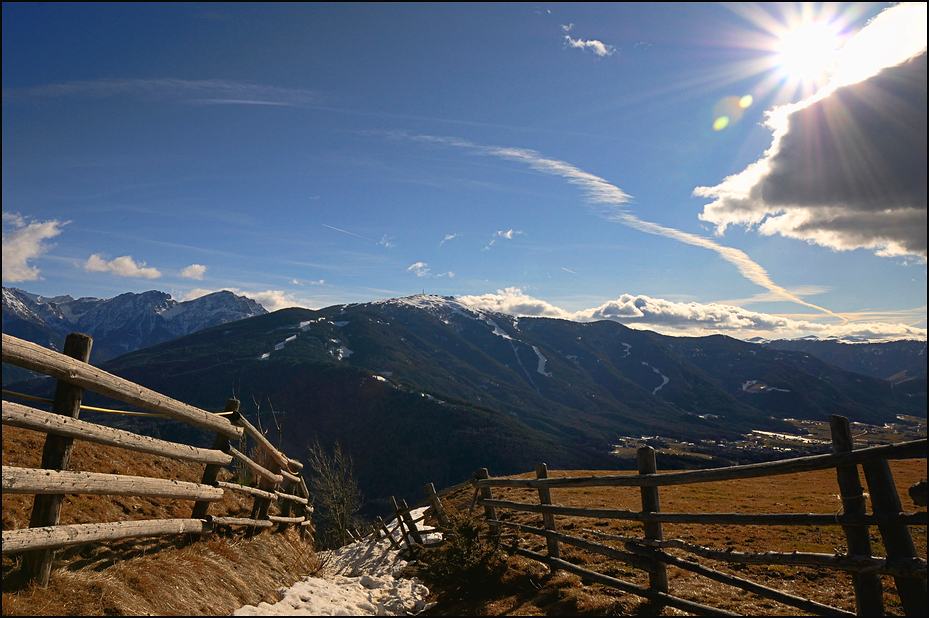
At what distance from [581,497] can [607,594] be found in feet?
50.8

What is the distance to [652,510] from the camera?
24.2 feet


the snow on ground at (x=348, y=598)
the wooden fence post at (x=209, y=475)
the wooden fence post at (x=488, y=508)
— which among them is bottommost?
the snow on ground at (x=348, y=598)

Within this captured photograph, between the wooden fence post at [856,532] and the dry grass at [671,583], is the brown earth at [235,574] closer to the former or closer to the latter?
the dry grass at [671,583]

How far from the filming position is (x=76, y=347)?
525cm

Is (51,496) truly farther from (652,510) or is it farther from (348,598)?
(652,510)

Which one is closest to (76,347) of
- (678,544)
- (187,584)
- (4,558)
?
(4,558)

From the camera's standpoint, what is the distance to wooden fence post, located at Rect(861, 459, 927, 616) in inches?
189

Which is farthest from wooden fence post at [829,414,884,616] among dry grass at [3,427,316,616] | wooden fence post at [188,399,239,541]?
wooden fence post at [188,399,239,541]

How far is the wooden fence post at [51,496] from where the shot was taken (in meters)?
4.78

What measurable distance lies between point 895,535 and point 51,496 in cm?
890

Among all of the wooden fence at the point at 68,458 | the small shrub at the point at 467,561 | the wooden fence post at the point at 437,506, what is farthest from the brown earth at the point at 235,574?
the wooden fence post at the point at 437,506

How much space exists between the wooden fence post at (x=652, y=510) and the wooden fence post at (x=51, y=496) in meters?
7.16

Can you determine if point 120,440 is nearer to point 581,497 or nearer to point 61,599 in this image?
point 61,599

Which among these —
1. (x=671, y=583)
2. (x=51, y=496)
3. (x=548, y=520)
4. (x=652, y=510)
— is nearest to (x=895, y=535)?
(x=652, y=510)
